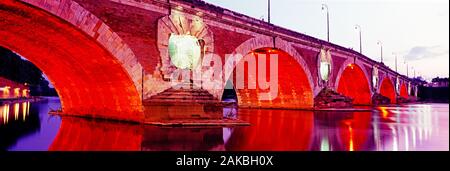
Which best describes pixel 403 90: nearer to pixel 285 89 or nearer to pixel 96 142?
pixel 285 89

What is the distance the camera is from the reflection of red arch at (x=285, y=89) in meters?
22.4

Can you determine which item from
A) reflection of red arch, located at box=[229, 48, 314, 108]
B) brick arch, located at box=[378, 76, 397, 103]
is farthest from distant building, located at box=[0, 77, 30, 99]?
brick arch, located at box=[378, 76, 397, 103]

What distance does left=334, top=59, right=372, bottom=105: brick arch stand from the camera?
33.2 m

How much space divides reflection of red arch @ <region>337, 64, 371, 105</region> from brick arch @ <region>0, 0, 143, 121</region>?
83.9 feet

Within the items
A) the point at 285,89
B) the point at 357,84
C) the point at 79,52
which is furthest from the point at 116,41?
the point at 357,84

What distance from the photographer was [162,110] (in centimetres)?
1232

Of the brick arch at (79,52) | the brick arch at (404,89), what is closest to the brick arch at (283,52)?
the brick arch at (79,52)

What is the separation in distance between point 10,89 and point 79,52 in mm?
38357

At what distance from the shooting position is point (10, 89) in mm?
43875

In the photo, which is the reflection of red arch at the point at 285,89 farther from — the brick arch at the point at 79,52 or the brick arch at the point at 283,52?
the brick arch at the point at 79,52

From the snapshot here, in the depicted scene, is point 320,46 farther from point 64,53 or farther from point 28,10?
point 28,10

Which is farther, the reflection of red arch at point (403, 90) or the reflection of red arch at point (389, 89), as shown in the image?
the reflection of red arch at point (403, 90)

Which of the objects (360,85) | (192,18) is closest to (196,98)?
(192,18)
